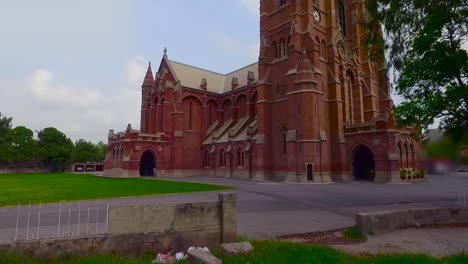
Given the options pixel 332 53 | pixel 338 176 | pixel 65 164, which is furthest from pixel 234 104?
pixel 65 164

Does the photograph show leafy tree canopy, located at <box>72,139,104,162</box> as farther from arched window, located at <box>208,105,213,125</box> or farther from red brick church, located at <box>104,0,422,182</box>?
arched window, located at <box>208,105,213,125</box>

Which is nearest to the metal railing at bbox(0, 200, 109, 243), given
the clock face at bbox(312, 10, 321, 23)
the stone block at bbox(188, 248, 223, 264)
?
the stone block at bbox(188, 248, 223, 264)

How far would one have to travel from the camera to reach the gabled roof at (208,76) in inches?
2080

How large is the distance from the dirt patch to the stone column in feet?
5.95

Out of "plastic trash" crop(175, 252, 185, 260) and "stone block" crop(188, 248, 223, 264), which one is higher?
"stone block" crop(188, 248, 223, 264)

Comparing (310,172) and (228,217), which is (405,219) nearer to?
(228,217)

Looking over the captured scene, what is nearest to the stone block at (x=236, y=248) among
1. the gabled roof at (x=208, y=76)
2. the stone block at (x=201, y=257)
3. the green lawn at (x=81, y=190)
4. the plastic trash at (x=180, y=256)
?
the stone block at (x=201, y=257)

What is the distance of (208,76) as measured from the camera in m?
58.4

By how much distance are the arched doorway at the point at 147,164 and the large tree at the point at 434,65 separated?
4299 centimetres

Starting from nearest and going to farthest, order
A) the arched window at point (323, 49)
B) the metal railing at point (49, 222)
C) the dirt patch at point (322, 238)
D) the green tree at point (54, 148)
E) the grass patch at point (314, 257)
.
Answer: the grass patch at point (314, 257), the dirt patch at point (322, 238), the metal railing at point (49, 222), the arched window at point (323, 49), the green tree at point (54, 148)

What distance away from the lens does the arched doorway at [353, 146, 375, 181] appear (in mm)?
36006

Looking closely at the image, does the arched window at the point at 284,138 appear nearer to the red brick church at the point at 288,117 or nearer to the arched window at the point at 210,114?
the red brick church at the point at 288,117

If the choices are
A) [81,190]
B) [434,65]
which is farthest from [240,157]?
[434,65]

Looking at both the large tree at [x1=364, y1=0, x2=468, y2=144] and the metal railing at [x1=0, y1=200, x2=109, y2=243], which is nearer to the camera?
the metal railing at [x1=0, y1=200, x2=109, y2=243]
